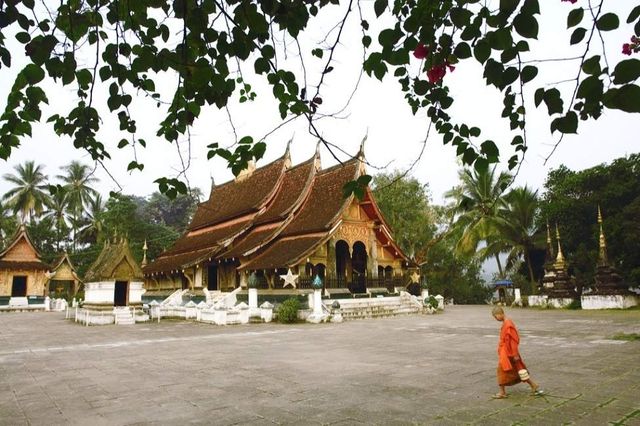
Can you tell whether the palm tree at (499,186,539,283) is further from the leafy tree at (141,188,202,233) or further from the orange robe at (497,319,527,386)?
the leafy tree at (141,188,202,233)

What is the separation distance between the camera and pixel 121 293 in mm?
18453

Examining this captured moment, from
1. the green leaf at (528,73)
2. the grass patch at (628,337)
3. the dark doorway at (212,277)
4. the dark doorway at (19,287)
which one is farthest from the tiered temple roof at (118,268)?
the dark doorway at (19,287)

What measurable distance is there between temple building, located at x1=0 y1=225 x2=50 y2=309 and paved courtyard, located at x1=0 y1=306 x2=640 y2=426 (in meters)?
25.5

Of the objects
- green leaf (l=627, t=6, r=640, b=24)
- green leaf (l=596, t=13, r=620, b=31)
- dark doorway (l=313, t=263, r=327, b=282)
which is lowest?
dark doorway (l=313, t=263, r=327, b=282)

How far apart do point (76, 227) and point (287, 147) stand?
1120 inches

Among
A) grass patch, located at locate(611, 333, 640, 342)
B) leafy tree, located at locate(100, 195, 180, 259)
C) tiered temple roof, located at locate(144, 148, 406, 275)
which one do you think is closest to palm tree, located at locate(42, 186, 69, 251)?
leafy tree, located at locate(100, 195, 180, 259)

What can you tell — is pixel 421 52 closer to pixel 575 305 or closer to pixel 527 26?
pixel 527 26

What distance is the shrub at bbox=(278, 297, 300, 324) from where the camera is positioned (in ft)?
53.8

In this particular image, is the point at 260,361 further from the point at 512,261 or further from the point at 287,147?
the point at 512,261

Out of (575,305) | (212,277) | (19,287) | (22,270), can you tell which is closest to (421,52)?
(212,277)

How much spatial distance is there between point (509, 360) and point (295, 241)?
15193mm

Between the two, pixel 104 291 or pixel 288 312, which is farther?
pixel 104 291

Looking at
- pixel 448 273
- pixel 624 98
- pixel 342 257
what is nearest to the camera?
pixel 624 98

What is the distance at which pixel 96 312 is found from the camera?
17172 mm
